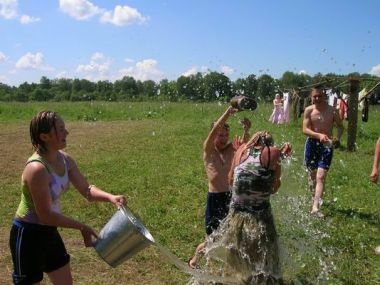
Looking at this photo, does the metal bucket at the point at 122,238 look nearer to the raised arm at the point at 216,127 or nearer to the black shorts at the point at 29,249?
the black shorts at the point at 29,249

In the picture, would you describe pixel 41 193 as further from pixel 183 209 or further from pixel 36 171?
pixel 183 209

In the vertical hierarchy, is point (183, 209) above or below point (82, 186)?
below

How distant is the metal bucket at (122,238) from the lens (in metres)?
3.45

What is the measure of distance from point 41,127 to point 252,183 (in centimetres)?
173

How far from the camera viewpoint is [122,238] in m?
3.49

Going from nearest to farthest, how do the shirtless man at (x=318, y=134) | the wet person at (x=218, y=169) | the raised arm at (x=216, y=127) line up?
the raised arm at (x=216, y=127)
the wet person at (x=218, y=169)
the shirtless man at (x=318, y=134)

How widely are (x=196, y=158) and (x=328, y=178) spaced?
139 inches

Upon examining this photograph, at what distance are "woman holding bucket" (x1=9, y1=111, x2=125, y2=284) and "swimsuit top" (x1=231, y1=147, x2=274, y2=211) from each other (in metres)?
1.32

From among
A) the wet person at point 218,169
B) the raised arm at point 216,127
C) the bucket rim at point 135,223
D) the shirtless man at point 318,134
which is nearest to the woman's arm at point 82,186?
the bucket rim at point 135,223

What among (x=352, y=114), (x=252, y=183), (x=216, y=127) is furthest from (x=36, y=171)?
(x=352, y=114)

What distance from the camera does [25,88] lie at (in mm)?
74250

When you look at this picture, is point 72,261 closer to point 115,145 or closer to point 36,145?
point 36,145

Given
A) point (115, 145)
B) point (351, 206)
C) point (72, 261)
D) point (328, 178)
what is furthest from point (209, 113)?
point (72, 261)

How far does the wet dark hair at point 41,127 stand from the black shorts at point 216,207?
6.81ft
